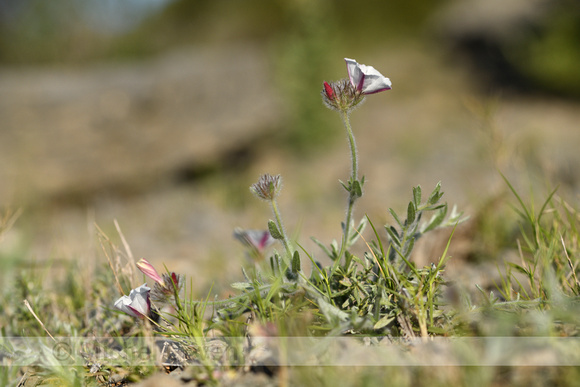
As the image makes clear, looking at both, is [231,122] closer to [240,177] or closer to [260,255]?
[240,177]

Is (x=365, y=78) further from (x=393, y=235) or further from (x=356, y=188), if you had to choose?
(x=393, y=235)

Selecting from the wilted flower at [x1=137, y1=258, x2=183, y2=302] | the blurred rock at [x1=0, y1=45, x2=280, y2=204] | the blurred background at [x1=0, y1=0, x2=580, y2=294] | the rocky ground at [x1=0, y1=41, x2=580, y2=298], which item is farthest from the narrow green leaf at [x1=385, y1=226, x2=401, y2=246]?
the blurred rock at [x1=0, y1=45, x2=280, y2=204]

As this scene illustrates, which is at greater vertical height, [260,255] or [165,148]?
[165,148]

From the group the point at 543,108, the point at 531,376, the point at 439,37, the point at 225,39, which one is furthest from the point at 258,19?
the point at 531,376

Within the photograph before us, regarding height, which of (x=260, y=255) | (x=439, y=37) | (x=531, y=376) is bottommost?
(x=531, y=376)

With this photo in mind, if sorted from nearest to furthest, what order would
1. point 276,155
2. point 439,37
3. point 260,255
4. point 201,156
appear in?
point 260,255 < point 201,156 < point 276,155 < point 439,37

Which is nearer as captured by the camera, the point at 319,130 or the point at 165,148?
the point at 165,148
